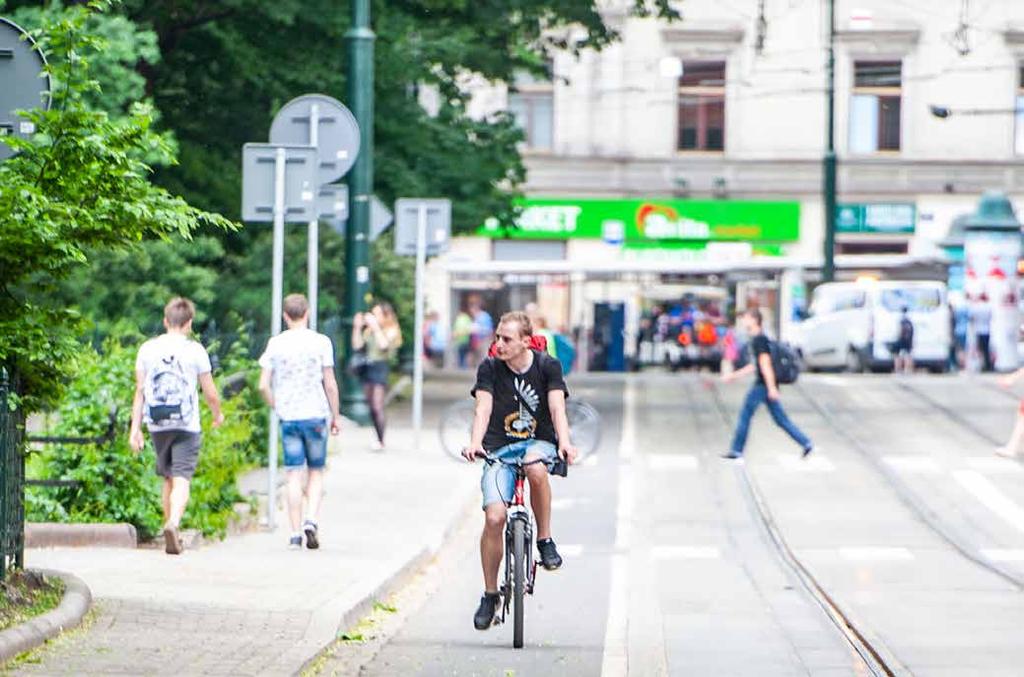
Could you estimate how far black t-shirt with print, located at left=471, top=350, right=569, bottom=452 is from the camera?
10.2m

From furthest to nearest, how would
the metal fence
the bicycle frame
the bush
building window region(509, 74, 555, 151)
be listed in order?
1. building window region(509, 74, 555, 151)
2. the bush
3. the bicycle frame
4. the metal fence

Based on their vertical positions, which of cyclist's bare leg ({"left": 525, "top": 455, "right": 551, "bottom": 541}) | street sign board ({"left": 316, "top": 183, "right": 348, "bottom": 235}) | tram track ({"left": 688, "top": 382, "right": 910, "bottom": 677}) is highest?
street sign board ({"left": 316, "top": 183, "right": 348, "bottom": 235})

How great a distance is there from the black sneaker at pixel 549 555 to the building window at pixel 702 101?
42.6 m

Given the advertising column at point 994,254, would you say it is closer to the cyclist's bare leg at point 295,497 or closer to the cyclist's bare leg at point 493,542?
the cyclist's bare leg at point 295,497

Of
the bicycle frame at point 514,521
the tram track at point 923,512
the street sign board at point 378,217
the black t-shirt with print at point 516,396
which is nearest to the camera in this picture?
the bicycle frame at point 514,521

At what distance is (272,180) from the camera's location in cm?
1485

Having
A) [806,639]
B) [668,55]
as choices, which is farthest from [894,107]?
[806,639]

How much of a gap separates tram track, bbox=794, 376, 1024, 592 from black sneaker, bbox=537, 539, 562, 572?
3854 millimetres

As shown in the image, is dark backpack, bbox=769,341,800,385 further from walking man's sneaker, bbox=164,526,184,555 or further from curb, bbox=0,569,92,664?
curb, bbox=0,569,92,664

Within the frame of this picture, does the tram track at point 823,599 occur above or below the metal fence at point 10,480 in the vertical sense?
below

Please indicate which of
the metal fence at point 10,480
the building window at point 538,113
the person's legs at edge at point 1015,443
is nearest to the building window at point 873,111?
the building window at point 538,113

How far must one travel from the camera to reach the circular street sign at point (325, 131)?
16.3 meters

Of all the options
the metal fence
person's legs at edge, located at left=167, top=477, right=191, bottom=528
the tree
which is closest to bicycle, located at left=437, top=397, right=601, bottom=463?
person's legs at edge, located at left=167, top=477, right=191, bottom=528

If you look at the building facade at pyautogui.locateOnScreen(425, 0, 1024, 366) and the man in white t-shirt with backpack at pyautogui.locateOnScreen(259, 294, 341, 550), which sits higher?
the building facade at pyautogui.locateOnScreen(425, 0, 1024, 366)
